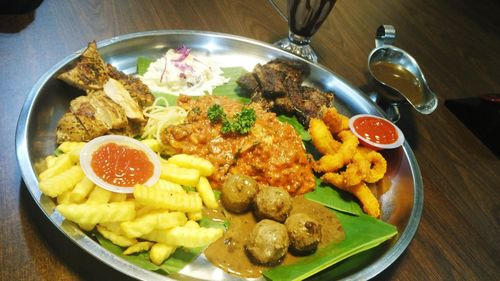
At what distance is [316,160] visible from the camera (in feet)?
12.5

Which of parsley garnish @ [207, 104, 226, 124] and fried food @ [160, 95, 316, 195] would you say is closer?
fried food @ [160, 95, 316, 195]

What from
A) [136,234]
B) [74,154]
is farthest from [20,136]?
[136,234]

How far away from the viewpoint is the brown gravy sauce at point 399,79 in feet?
14.2

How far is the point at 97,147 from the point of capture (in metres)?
2.72

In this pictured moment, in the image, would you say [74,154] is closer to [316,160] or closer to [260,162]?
[260,162]

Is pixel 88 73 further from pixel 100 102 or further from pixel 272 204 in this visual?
pixel 272 204

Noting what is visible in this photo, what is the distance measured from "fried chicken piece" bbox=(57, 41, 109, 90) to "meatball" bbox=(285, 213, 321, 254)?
2098 mm

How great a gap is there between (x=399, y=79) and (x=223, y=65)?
6.70 feet

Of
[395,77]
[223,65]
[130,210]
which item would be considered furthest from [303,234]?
[395,77]

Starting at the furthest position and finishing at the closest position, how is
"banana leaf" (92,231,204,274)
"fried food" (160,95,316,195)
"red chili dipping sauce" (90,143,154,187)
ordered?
"fried food" (160,95,316,195), "red chili dipping sauce" (90,143,154,187), "banana leaf" (92,231,204,274)

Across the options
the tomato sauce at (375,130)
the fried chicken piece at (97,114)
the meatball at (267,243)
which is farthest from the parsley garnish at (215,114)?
the tomato sauce at (375,130)

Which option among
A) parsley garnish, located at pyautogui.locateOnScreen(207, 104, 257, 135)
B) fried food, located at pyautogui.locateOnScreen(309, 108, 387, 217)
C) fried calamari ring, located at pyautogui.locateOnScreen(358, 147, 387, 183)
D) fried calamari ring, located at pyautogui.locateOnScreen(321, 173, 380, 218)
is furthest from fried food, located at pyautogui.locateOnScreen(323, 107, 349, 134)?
parsley garnish, located at pyautogui.locateOnScreen(207, 104, 257, 135)

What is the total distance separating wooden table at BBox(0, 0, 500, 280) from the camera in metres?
2.60

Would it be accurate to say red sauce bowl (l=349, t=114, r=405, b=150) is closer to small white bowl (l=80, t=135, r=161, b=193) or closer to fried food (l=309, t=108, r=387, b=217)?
fried food (l=309, t=108, r=387, b=217)
